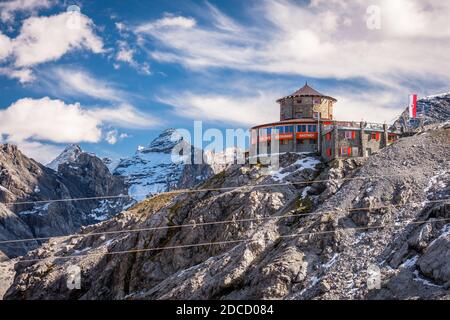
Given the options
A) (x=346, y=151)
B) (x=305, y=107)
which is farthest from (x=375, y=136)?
(x=305, y=107)

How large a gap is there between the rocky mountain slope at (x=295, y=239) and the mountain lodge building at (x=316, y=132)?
4.13 meters

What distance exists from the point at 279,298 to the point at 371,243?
1498cm

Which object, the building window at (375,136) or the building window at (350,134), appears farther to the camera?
the building window at (375,136)

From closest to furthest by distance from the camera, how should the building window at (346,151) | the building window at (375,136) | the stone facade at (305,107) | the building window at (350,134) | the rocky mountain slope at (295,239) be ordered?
1. the rocky mountain slope at (295,239)
2. the building window at (346,151)
3. the building window at (350,134)
4. the building window at (375,136)
5. the stone facade at (305,107)

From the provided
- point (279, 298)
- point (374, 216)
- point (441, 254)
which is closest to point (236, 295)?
point (279, 298)

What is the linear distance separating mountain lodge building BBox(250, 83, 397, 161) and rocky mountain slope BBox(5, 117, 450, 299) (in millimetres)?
4133

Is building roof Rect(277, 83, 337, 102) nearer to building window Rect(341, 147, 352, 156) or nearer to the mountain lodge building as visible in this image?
the mountain lodge building

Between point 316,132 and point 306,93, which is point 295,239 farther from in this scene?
point 306,93

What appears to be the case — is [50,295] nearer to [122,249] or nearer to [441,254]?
[122,249]

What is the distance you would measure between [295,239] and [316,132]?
34650 millimetres

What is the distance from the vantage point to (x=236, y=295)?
3396 inches

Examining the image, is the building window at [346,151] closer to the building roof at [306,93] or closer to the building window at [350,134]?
the building window at [350,134]

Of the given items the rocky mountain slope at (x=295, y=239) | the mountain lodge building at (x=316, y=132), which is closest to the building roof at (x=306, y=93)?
the mountain lodge building at (x=316, y=132)

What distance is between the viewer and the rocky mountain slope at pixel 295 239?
253ft
